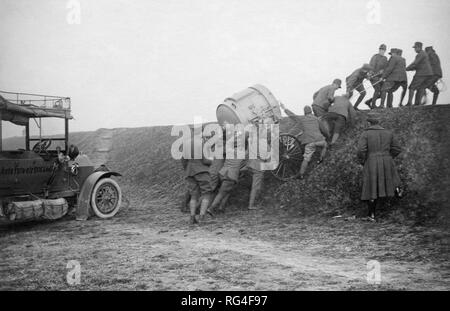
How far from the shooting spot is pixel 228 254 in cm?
648

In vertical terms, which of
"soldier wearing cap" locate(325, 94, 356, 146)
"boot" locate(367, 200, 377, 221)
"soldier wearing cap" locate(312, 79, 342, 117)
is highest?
"soldier wearing cap" locate(312, 79, 342, 117)

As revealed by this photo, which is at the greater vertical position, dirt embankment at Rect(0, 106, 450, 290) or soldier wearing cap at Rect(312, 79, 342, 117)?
soldier wearing cap at Rect(312, 79, 342, 117)

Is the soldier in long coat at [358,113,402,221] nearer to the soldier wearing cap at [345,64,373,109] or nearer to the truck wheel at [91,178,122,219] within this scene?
the soldier wearing cap at [345,64,373,109]

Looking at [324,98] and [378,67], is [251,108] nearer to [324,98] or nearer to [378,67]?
[324,98]

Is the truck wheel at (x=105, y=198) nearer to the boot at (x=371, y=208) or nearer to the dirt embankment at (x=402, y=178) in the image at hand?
the dirt embankment at (x=402, y=178)

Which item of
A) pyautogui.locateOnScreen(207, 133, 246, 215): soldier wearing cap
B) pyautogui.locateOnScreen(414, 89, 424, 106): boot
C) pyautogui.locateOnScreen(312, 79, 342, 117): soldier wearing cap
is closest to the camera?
pyautogui.locateOnScreen(207, 133, 246, 215): soldier wearing cap

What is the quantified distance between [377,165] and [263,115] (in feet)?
11.1

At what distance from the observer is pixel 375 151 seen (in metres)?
8.16

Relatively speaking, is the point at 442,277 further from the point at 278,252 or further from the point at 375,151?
the point at 375,151

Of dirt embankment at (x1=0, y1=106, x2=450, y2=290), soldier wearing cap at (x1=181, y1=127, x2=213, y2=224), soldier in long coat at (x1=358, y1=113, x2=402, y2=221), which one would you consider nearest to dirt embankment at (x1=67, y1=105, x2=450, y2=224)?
dirt embankment at (x1=0, y1=106, x2=450, y2=290)

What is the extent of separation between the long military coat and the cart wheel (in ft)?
7.57

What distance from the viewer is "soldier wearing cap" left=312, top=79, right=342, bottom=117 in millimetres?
11148

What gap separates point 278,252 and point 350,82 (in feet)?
22.0
